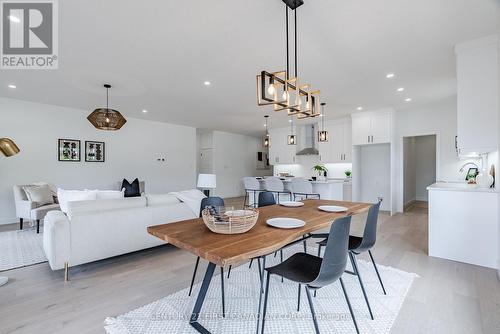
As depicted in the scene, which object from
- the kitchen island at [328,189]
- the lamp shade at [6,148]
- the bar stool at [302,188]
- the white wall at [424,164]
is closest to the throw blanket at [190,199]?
the lamp shade at [6,148]

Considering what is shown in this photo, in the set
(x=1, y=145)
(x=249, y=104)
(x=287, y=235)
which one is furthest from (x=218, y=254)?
(x=249, y=104)

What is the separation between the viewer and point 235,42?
2787mm

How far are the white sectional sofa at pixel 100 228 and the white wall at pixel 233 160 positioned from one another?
557 cm

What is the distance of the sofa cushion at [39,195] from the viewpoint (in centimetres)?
422

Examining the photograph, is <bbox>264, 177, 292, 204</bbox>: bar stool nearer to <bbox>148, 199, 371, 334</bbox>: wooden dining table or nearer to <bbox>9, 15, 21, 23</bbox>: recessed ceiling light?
<bbox>148, 199, 371, 334</bbox>: wooden dining table

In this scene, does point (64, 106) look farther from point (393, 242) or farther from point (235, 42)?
point (393, 242)

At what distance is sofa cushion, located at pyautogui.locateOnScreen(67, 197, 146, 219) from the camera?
2.62 metres

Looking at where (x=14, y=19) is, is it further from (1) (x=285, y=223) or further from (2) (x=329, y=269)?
(2) (x=329, y=269)

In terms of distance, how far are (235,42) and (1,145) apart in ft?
11.2

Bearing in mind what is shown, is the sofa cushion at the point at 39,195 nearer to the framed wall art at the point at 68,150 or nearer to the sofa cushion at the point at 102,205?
the framed wall art at the point at 68,150

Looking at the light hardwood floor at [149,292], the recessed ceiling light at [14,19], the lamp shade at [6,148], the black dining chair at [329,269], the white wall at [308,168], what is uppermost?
the recessed ceiling light at [14,19]

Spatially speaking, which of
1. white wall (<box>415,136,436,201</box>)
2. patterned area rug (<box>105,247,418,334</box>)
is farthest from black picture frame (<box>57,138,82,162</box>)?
white wall (<box>415,136,436,201</box>)

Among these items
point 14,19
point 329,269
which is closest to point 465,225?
point 329,269

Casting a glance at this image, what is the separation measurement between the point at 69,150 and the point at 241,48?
16.6 ft
